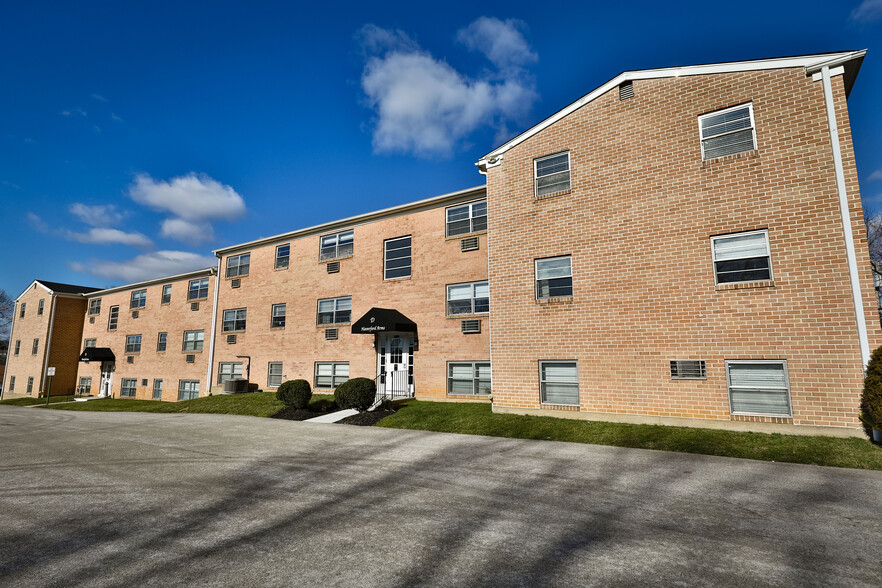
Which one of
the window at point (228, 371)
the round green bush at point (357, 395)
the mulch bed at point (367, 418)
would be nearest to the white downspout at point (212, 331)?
the window at point (228, 371)

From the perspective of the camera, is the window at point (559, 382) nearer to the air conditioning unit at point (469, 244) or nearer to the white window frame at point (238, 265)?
the air conditioning unit at point (469, 244)

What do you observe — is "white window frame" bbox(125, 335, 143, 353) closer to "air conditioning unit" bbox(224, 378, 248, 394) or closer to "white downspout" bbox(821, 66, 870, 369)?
"air conditioning unit" bbox(224, 378, 248, 394)

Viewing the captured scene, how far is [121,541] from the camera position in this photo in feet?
15.4

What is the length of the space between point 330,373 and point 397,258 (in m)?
6.03

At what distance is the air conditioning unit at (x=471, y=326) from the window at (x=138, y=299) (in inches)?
1020

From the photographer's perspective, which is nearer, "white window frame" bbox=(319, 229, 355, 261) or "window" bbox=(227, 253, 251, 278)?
"white window frame" bbox=(319, 229, 355, 261)

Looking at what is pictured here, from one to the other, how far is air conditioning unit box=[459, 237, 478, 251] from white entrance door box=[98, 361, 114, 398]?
30.0 meters

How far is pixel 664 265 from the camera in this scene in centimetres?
1140

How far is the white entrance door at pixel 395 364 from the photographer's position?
58.6ft

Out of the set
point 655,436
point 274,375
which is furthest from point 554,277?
point 274,375

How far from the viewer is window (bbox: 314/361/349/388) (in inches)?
787

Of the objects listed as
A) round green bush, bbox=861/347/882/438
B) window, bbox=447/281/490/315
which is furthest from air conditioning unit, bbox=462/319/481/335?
round green bush, bbox=861/347/882/438

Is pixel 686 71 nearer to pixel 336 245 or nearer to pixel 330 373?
pixel 336 245

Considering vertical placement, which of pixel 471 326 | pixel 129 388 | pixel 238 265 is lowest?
pixel 129 388
